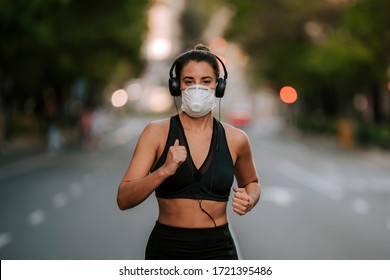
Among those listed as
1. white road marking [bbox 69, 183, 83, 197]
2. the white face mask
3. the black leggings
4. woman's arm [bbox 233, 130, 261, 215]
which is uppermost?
white road marking [bbox 69, 183, 83, 197]

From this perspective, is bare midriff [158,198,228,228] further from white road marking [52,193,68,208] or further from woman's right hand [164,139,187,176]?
white road marking [52,193,68,208]

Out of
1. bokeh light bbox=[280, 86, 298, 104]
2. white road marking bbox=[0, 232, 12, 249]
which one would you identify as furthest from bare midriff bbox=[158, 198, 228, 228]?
bokeh light bbox=[280, 86, 298, 104]

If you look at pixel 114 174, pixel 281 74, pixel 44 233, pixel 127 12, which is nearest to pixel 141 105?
pixel 281 74

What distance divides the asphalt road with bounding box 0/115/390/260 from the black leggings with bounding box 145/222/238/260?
5.95 metres

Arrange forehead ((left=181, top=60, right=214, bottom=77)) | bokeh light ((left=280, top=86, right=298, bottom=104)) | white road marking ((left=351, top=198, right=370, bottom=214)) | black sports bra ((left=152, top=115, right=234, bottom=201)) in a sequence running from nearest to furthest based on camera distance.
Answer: black sports bra ((left=152, top=115, right=234, bottom=201))
forehead ((left=181, top=60, right=214, bottom=77))
white road marking ((left=351, top=198, right=370, bottom=214))
bokeh light ((left=280, top=86, right=298, bottom=104))

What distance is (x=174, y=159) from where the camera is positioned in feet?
12.4

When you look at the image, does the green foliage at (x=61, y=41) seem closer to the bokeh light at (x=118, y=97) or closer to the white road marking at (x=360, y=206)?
the white road marking at (x=360, y=206)

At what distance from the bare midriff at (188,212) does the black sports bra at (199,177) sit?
0.03m

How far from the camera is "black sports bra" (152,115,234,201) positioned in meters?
4.02

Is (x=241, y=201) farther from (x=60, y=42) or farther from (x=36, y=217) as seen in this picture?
(x=60, y=42)

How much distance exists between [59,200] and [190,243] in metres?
13.1

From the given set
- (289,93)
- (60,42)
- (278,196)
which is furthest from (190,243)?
(289,93)

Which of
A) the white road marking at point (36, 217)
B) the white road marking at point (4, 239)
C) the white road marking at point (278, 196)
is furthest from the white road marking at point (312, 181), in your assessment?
the white road marking at point (4, 239)
